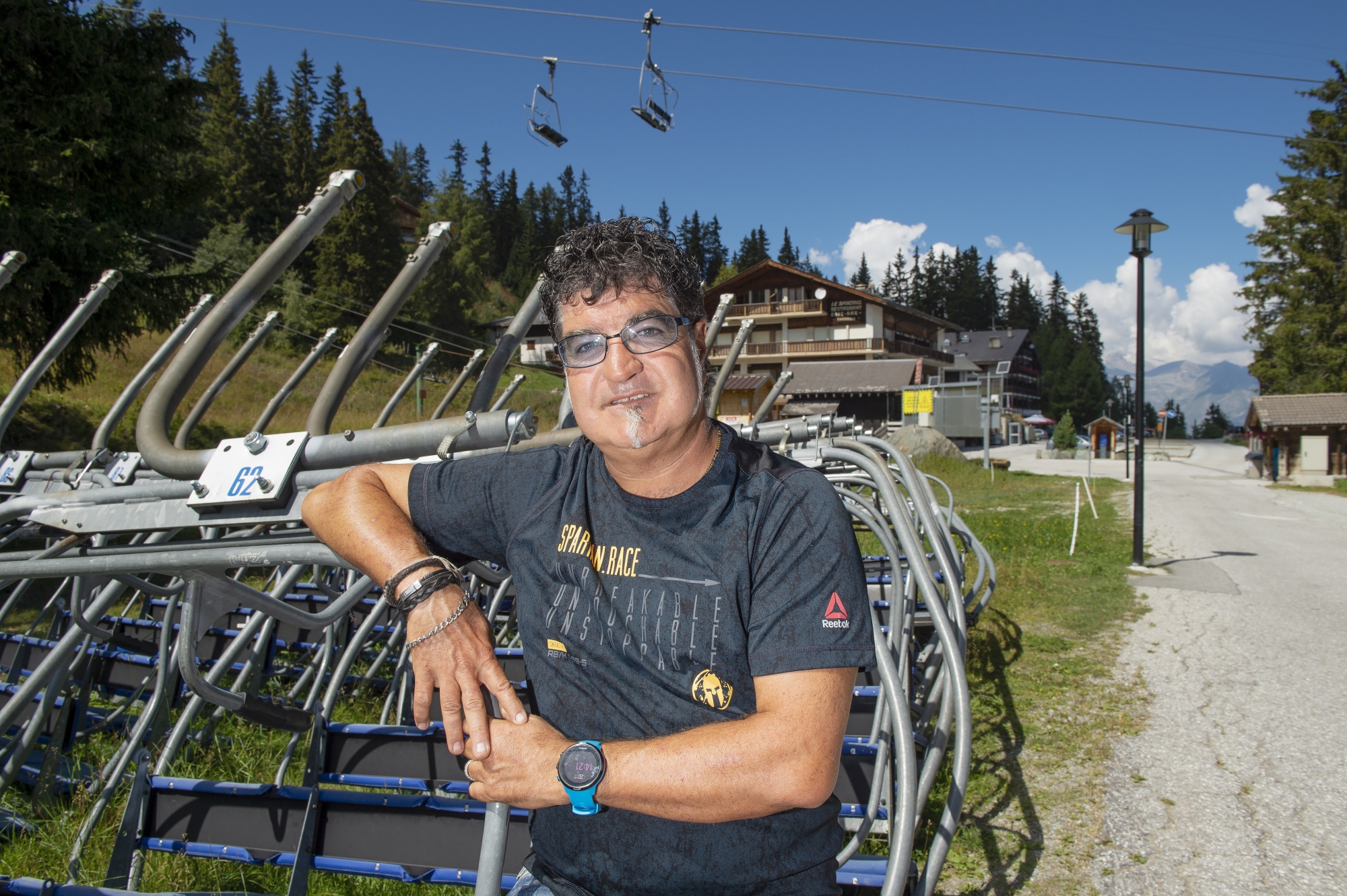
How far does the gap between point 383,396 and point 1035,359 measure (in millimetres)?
74016

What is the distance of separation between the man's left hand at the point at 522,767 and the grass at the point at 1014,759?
172 centimetres

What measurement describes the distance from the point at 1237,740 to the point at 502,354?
4289mm

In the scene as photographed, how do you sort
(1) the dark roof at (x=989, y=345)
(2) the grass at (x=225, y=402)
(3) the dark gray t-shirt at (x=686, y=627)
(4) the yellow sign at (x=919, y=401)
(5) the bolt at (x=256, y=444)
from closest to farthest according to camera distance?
1. (3) the dark gray t-shirt at (x=686, y=627)
2. (5) the bolt at (x=256, y=444)
3. (2) the grass at (x=225, y=402)
4. (4) the yellow sign at (x=919, y=401)
5. (1) the dark roof at (x=989, y=345)

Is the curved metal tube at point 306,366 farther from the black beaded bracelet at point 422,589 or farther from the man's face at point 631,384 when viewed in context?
the man's face at point 631,384

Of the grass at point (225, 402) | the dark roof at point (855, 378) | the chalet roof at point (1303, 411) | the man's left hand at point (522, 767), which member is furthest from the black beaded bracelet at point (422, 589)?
the dark roof at point (855, 378)

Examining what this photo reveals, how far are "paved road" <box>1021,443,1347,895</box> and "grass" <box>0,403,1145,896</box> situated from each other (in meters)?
0.14

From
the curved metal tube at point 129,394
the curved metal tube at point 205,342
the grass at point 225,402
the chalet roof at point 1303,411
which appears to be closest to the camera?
the curved metal tube at point 205,342

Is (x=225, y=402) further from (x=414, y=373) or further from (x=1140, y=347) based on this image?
(x=1140, y=347)

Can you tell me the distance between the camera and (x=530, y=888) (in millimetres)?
1539

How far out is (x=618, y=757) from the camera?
50.7 inches

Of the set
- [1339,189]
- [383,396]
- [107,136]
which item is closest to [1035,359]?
[1339,189]

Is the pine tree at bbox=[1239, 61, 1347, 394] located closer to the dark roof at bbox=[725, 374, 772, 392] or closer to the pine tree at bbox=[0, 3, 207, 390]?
the dark roof at bbox=[725, 374, 772, 392]

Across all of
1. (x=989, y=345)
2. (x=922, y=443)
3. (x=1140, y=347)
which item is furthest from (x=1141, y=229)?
(x=989, y=345)

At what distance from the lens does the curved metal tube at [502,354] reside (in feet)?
6.43
